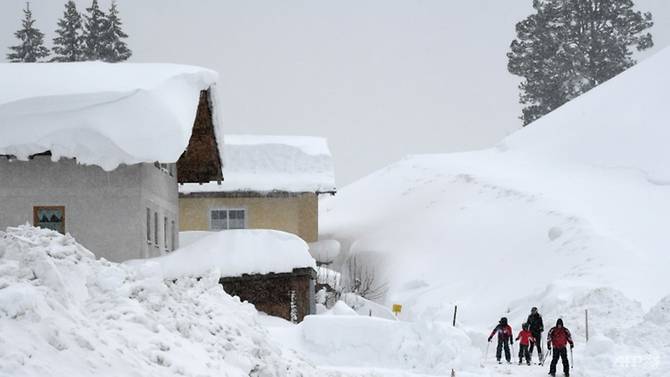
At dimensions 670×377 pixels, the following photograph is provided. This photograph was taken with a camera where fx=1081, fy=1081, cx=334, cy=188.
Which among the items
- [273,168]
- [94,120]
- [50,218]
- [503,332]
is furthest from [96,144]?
[273,168]

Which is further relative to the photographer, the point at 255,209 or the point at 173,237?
the point at 255,209

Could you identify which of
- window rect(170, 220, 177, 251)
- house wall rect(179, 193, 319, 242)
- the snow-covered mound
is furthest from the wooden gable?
the snow-covered mound

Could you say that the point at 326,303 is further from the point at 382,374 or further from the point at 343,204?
the point at 343,204

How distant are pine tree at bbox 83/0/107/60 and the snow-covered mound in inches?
2124

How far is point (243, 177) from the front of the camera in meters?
41.3

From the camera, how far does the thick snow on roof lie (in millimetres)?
23578

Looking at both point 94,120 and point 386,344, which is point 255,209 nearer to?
point 94,120

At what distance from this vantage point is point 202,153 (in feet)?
105

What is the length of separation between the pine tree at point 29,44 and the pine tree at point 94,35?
309 cm

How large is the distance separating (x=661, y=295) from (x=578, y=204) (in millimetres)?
13903

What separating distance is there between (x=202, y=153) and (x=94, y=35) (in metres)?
37.3

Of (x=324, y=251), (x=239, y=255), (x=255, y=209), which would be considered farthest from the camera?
(x=324, y=251)

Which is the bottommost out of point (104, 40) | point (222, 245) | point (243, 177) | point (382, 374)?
point (382, 374)

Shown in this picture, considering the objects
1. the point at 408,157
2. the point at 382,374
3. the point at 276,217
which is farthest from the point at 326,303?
the point at 408,157
